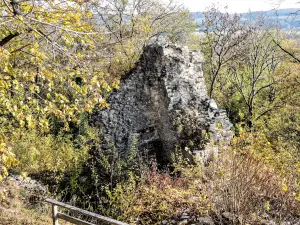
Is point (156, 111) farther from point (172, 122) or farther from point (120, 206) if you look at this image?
point (120, 206)

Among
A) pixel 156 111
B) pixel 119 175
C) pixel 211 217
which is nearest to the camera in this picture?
pixel 211 217

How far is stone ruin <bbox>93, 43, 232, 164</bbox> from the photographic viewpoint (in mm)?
9453

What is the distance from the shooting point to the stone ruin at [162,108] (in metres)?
9.45

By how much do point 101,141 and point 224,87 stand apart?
12563 millimetres

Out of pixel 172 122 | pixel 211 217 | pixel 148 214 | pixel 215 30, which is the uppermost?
pixel 215 30

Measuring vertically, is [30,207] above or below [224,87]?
below

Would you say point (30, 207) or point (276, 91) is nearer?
point (30, 207)

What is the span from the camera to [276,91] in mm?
20562

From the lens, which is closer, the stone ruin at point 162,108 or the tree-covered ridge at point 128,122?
the tree-covered ridge at point 128,122

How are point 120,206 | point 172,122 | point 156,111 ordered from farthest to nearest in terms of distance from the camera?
1. point 156,111
2. point 172,122
3. point 120,206

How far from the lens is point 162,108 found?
10133 mm

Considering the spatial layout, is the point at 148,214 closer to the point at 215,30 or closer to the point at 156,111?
the point at 156,111

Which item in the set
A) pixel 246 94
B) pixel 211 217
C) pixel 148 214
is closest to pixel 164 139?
pixel 148 214

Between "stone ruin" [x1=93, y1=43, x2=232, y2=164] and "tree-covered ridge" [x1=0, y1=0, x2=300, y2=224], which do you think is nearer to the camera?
"tree-covered ridge" [x1=0, y1=0, x2=300, y2=224]
